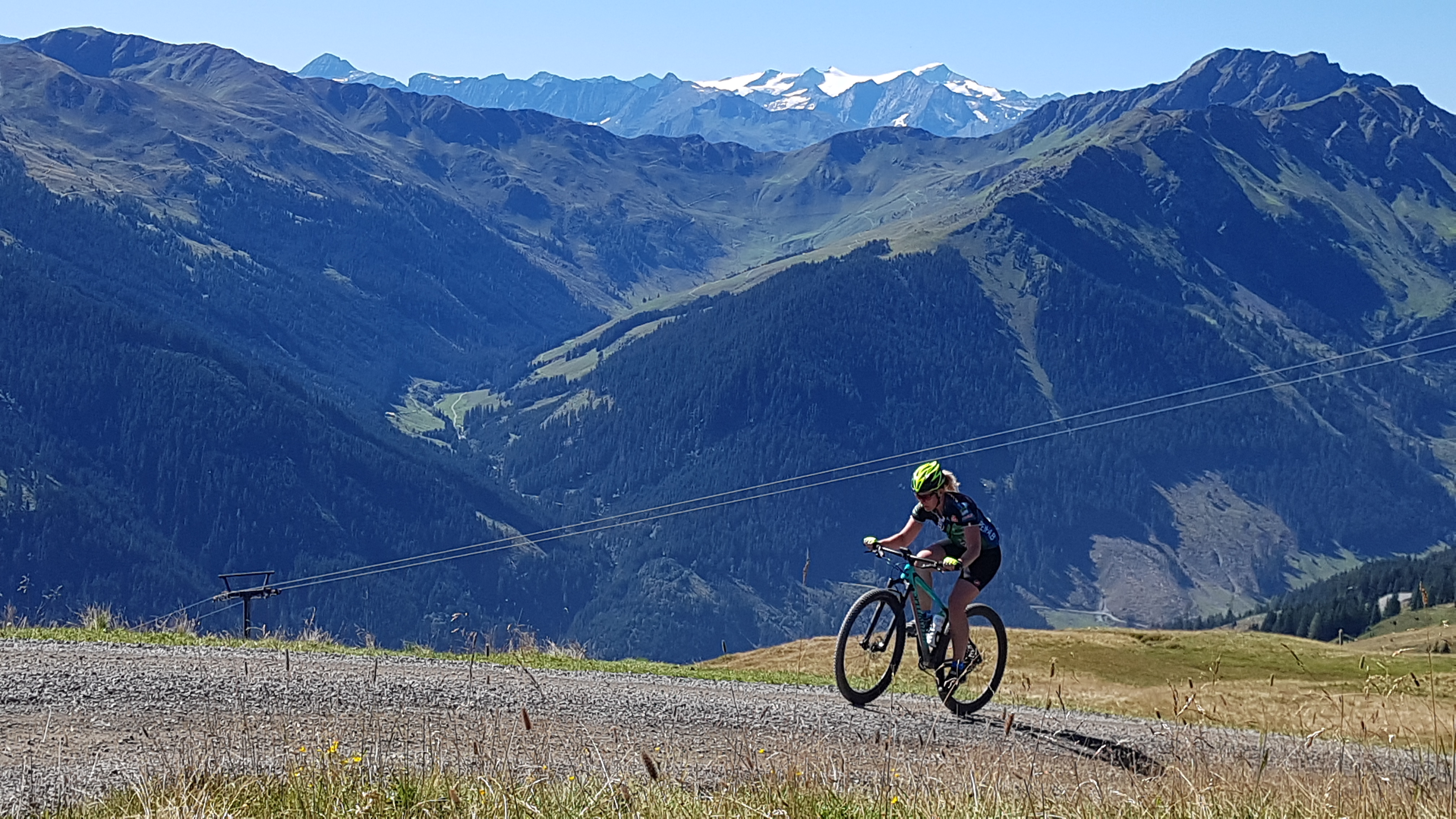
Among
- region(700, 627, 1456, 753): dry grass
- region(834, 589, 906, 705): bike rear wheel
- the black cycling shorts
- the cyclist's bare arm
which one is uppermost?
the cyclist's bare arm

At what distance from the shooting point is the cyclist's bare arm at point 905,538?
13.7 meters

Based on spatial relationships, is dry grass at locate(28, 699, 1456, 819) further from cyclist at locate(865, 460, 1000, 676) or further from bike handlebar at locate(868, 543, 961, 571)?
bike handlebar at locate(868, 543, 961, 571)

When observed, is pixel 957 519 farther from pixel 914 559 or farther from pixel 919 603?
pixel 919 603

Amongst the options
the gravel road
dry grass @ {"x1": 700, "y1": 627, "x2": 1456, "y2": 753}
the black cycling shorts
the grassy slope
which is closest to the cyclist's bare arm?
the black cycling shorts

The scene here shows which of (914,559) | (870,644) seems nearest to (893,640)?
(870,644)

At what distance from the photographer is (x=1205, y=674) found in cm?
3155

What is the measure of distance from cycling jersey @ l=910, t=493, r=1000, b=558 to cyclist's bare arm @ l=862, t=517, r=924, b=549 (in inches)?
2.9

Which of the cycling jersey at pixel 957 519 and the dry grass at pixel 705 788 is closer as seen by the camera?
the dry grass at pixel 705 788

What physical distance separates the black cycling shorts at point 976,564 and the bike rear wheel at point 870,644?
→ 2.55 ft

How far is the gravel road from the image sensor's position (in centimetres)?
873

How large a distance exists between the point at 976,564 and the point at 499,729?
579 centimetres

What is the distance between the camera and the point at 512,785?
23.0 ft

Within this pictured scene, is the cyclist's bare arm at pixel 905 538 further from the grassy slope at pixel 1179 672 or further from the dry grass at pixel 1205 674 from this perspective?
the grassy slope at pixel 1179 672

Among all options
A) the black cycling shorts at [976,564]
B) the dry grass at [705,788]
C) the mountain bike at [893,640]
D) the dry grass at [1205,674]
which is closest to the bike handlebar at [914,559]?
the mountain bike at [893,640]
